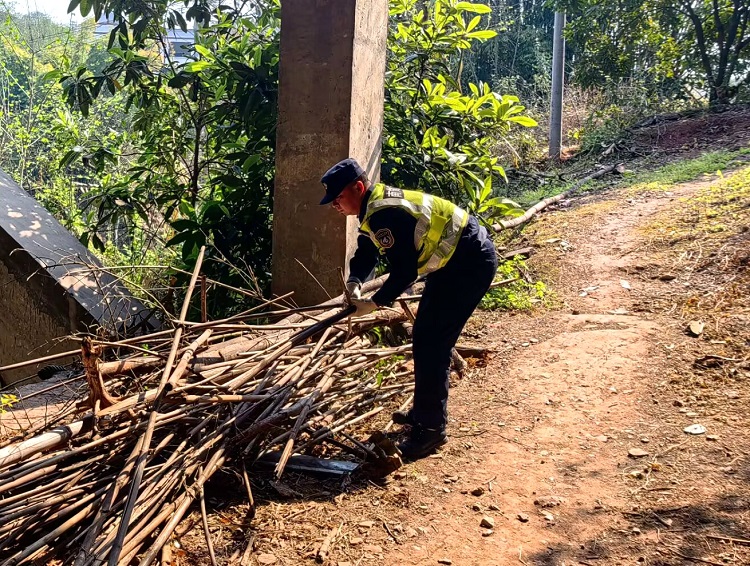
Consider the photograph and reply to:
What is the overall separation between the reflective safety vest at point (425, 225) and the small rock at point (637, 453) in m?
1.36

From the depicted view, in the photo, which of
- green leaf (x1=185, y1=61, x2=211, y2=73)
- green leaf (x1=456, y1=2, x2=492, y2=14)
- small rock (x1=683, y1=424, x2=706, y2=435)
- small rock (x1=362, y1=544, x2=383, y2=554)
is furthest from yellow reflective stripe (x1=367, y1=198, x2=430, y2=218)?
green leaf (x1=185, y1=61, x2=211, y2=73)

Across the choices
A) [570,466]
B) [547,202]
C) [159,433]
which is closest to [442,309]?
[570,466]

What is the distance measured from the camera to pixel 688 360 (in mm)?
3852

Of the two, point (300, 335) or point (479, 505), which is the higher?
point (300, 335)

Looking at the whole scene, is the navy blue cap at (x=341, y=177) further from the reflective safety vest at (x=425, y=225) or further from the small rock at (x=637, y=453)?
the small rock at (x=637, y=453)

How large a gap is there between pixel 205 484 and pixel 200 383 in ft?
1.67

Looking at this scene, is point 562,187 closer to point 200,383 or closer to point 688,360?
point 688,360

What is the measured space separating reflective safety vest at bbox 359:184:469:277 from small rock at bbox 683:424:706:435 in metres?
1.53

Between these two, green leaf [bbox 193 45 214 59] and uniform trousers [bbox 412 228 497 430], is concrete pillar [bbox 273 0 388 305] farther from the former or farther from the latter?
uniform trousers [bbox 412 228 497 430]

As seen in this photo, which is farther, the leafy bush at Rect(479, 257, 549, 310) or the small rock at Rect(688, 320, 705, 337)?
the leafy bush at Rect(479, 257, 549, 310)

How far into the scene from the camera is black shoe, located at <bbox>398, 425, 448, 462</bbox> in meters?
3.30

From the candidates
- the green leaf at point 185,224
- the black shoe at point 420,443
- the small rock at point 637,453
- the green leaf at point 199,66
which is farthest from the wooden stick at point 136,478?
the green leaf at point 199,66

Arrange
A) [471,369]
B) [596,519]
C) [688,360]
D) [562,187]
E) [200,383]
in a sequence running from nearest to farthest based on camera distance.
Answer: [596,519]
[200,383]
[688,360]
[471,369]
[562,187]

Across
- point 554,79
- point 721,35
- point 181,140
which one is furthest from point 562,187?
point 181,140
